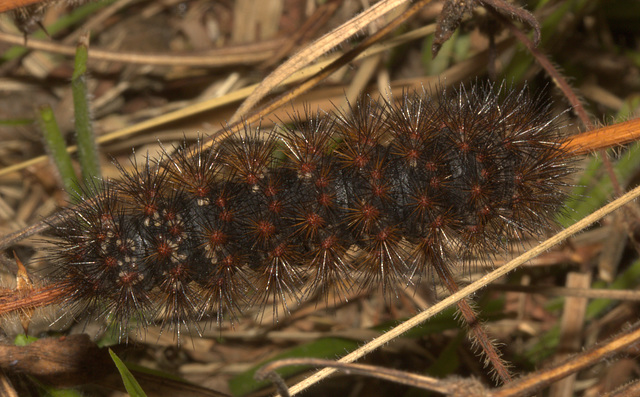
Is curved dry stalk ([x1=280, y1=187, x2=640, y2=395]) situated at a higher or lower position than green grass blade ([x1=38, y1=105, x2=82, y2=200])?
lower

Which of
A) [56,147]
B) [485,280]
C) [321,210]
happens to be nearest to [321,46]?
[321,210]

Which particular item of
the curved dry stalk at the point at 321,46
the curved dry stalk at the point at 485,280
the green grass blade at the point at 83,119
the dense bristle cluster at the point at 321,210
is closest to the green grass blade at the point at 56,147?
the green grass blade at the point at 83,119

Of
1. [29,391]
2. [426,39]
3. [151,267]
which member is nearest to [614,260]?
[426,39]

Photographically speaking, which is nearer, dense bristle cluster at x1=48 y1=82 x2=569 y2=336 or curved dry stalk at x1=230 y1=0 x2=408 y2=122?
dense bristle cluster at x1=48 y1=82 x2=569 y2=336

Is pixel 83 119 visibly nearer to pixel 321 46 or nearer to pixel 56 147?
pixel 56 147

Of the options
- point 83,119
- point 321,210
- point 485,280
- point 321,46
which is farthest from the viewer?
point 83,119

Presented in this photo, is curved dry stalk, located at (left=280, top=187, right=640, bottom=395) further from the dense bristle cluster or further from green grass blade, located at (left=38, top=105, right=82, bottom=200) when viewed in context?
green grass blade, located at (left=38, top=105, right=82, bottom=200)

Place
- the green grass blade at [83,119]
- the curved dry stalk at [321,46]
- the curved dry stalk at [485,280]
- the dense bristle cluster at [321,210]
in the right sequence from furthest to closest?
the green grass blade at [83,119], the curved dry stalk at [321,46], the dense bristle cluster at [321,210], the curved dry stalk at [485,280]

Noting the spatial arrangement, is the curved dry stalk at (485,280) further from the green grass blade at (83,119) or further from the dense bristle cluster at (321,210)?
the green grass blade at (83,119)

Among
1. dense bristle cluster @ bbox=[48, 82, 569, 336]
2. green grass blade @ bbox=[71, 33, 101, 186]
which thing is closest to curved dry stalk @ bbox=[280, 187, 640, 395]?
dense bristle cluster @ bbox=[48, 82, 569, 336]

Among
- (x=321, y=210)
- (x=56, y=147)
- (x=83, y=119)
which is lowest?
(x=321, y=210)
